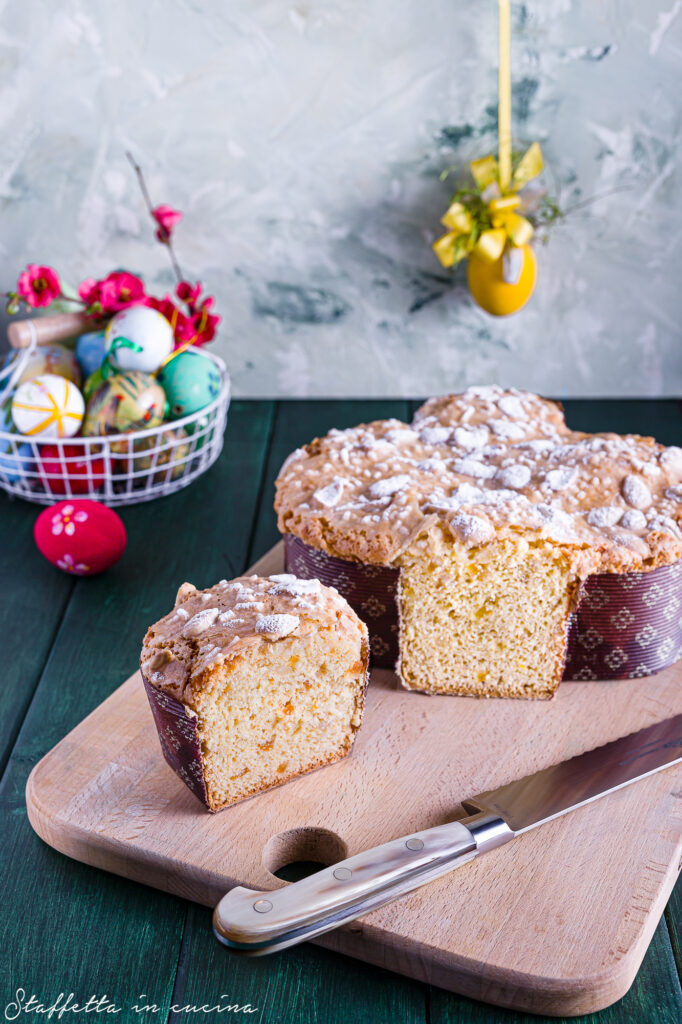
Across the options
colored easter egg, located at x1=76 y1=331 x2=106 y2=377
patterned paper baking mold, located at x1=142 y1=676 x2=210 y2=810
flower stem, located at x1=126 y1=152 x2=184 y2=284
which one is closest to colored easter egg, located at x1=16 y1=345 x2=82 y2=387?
colored easter egg, located at x1=76 y1=331 x2=106 y2=377

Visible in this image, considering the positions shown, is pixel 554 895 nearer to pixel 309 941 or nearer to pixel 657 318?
pixel 309 941

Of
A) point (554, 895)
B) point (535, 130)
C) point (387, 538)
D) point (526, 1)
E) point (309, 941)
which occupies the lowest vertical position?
point (309, 941)

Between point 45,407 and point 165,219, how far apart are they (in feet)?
1.91

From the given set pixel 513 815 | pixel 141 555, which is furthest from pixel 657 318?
pixel 513 815

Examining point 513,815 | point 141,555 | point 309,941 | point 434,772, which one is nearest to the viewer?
point 309,941

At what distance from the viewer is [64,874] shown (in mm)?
A: 1415

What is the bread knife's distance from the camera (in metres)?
1.19

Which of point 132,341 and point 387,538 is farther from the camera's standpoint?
point 132,341

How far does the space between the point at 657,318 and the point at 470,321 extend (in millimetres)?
525

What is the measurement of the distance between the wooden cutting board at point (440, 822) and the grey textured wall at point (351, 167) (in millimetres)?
1293

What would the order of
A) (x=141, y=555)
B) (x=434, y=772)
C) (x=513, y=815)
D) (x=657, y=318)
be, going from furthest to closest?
(x=657, y=318)
(x=141, y=555)
(x=434, y=772)
(x=513, y=815)

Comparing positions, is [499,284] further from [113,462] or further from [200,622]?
[200,622]

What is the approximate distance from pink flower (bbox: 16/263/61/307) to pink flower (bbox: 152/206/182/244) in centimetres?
28

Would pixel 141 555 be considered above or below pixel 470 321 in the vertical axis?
below
